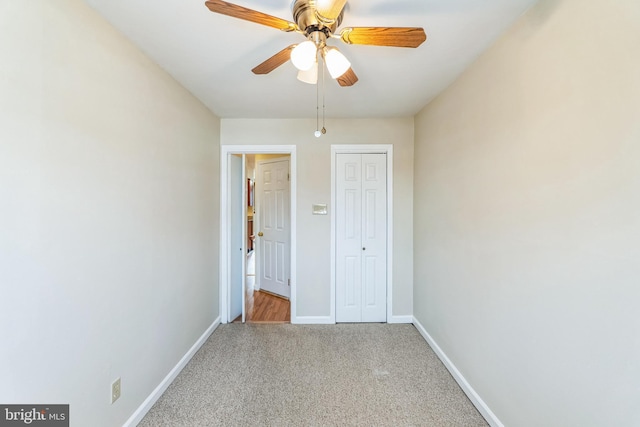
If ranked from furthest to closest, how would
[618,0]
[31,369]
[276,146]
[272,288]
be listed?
[272,288]
[276,146]
[31,369]
[618,0]

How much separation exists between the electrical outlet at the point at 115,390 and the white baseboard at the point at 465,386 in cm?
227

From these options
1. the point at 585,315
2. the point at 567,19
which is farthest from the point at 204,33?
the point at 585,315

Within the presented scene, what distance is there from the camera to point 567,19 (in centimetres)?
111

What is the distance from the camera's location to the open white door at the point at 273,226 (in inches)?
146

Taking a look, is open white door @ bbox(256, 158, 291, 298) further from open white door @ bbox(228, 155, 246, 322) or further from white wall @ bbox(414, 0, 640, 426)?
white wall @ bbox(414, 0, 640, 426)

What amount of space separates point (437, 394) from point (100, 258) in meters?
2.39

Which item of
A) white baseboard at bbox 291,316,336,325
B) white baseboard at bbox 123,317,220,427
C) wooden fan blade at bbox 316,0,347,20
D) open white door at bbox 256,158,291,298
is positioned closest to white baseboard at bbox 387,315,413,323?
white baseboard at bbox 291,316,336,325

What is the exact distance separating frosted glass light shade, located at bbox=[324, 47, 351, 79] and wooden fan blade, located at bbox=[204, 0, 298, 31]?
18cm

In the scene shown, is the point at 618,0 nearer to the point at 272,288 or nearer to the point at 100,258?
the point at 100,258

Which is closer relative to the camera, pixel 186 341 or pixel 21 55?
pixel 21 55

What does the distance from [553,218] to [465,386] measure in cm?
144

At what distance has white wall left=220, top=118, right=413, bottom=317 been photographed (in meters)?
2.92

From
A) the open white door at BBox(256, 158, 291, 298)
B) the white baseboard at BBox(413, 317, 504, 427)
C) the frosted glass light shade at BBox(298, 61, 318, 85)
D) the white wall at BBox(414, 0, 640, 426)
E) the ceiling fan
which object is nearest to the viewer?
the white wall at BBox(414, 0, 640, 426)

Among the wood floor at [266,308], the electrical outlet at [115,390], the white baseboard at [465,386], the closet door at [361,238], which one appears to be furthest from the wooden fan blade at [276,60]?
the wood floor at [266,308]
